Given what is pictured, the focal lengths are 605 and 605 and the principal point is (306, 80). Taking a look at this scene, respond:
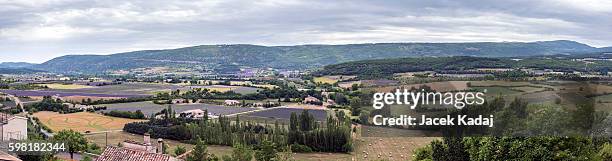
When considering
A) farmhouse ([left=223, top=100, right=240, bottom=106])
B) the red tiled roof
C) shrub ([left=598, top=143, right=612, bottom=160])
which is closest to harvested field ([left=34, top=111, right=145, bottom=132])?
farmhouse ([left=223, top=100, right=240, bottom=106])

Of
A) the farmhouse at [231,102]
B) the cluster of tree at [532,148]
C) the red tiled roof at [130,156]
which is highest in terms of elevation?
the cluster of tree at [532,148]

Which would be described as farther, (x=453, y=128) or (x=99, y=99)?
(x=99, y=99)

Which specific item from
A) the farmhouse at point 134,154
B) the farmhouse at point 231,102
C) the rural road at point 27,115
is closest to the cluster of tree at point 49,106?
the rural road at point 27,115

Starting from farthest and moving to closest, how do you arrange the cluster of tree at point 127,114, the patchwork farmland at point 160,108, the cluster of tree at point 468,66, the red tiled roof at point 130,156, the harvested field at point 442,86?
the patchwork farmland at point 160,108
the cluster of tree at point 127,114
the cluster of tree at point 468,66
the red tiled roof at point 130,156
the harvested field at point 442,86

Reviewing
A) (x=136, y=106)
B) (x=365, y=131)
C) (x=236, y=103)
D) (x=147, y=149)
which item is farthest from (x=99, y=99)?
(x=365, y=131)

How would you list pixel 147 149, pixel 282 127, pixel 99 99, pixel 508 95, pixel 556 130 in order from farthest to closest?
pixel 99 99 → pixel 282 127 → pixel 147 149 → pixel 556 130 → pixel 508 95

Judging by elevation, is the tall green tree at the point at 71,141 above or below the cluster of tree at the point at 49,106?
above

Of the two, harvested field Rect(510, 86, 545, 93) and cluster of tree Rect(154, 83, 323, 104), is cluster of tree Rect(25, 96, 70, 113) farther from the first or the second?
harvested field Rect(510, 86, 545, 93)

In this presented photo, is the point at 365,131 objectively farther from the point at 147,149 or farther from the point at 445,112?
the point at 147,149

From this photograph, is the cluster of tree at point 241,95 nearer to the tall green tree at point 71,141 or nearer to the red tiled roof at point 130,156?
the tall green tree at point 71,141
